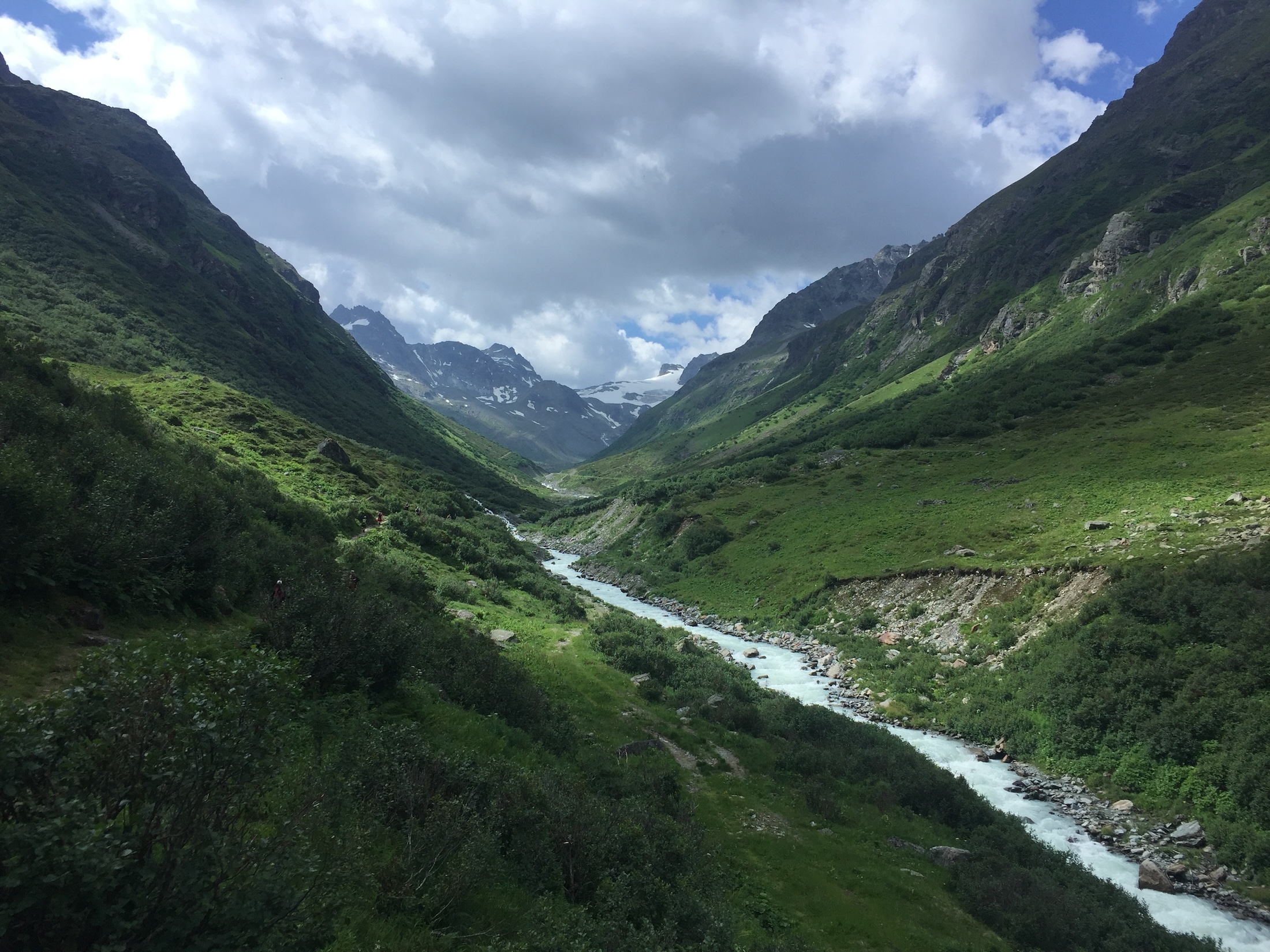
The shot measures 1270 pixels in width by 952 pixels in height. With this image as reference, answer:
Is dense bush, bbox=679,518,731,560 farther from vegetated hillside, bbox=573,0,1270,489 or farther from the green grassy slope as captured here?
vegetated hillside, bbox=573,0,1270,489

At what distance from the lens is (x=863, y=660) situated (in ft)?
122

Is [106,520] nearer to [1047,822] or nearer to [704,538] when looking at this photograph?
[1047,822]

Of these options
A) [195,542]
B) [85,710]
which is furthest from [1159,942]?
[195,542]

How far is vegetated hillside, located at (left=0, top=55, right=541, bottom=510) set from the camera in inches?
3376

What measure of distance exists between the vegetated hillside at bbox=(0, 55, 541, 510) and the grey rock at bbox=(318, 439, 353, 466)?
33.2 meters

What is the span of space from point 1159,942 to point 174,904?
2083 cm

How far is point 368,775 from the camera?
930 cm

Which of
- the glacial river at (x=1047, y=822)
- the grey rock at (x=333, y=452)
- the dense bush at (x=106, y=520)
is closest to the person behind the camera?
the dense bush at (x=106, y=520)

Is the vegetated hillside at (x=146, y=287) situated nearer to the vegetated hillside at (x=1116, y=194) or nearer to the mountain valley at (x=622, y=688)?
the mountain valley at (x=622, y=688)

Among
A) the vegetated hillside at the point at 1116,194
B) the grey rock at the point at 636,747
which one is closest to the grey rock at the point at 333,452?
the grey rock at the point at 636,747

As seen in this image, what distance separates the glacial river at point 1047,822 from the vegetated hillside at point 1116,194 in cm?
10446

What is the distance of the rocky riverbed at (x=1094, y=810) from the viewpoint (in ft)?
57.5

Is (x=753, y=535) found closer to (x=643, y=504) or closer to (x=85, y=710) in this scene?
(x=643, y=504)

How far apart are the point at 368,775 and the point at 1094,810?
1034 inches
